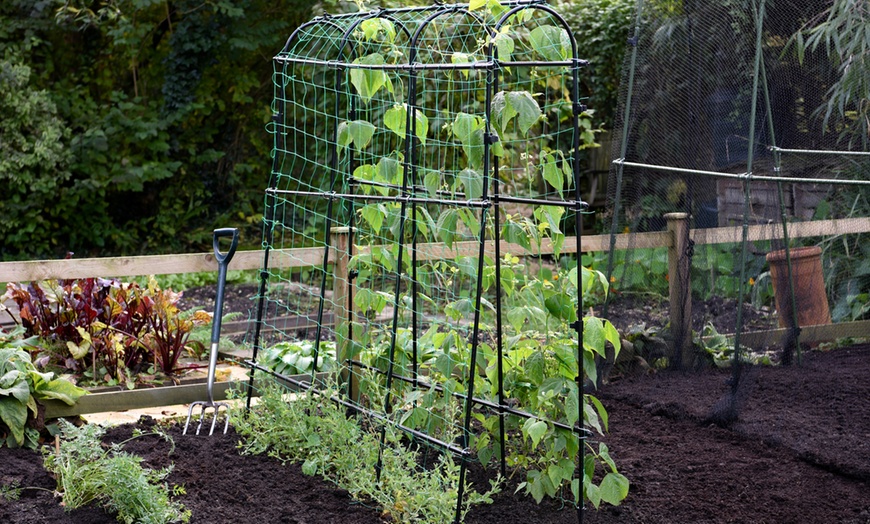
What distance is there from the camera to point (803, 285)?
13.9 feet

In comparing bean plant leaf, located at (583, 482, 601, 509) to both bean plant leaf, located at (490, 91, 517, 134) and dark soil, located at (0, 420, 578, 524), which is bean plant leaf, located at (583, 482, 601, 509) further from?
bean plant leaf, located at (490, 91, 517, 134)

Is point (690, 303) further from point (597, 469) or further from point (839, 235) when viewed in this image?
point (597, 469)

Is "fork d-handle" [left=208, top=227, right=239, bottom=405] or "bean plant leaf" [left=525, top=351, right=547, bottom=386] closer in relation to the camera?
"bean plant leaf" [left=525, top=351, right=547, bottom=386]

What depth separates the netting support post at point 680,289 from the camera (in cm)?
476

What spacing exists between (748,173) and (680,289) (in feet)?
2.88

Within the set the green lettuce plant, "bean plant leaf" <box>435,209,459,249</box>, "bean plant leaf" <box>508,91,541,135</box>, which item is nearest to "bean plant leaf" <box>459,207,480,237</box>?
"bean plant leaf" <box>435,209,459,249</box>

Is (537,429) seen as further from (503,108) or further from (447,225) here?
(503,108)

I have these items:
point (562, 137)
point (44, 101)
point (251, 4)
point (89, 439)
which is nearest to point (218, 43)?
point (251, 4)

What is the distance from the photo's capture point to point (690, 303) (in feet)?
15.6

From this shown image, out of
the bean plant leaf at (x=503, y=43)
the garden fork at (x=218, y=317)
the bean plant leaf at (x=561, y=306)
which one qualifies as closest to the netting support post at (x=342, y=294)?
the garden fork at (x=218, y=317)

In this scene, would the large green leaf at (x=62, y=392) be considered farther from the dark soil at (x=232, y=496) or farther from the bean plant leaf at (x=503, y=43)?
the bean plant leaf at (x=503, y=43)

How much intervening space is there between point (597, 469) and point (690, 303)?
1.37 metres

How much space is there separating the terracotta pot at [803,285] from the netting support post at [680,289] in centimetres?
57

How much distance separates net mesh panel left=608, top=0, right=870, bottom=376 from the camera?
406cm
